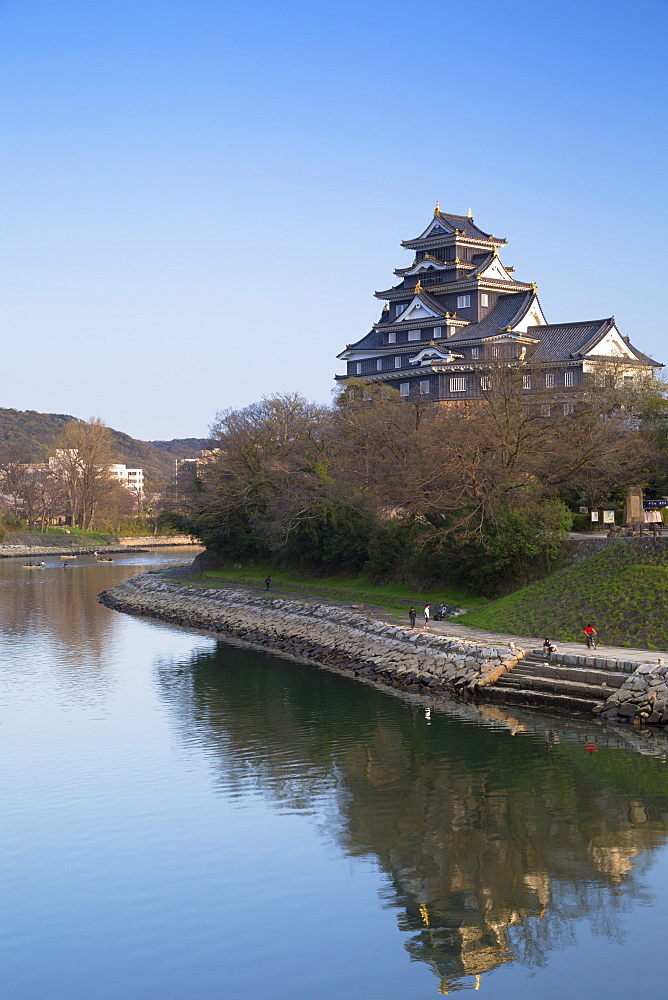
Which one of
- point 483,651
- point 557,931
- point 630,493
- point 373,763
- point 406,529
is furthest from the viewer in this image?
point 406,529

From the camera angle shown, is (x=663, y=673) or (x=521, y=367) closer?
(x=663, y=673)

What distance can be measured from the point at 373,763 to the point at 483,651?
9007 mm

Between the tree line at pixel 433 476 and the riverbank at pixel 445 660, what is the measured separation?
15.9ft

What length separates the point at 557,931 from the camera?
47.9 feet

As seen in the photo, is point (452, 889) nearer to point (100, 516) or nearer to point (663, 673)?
point (663, 673)

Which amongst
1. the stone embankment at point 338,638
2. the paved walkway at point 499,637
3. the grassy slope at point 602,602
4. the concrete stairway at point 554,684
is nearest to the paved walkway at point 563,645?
the paved walkway at point 499,637

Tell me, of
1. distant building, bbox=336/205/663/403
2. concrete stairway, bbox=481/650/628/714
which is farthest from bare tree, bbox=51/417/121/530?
concrete stairway, bbox=481/650/628/714

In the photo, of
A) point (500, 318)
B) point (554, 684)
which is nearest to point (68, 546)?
point (500, 318)

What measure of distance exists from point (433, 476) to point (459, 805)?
23.8m

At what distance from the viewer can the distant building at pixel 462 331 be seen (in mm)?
65000

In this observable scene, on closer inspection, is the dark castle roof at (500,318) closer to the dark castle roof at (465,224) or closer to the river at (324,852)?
the dark castle roof at (465,224)

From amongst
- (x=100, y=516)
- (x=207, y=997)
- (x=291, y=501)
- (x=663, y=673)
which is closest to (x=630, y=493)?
(x=663, y=673)

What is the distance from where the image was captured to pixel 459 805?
66.3ft

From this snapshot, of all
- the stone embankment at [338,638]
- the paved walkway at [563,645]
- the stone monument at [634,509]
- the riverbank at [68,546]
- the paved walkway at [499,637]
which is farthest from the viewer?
the riverbank at [68,546]
